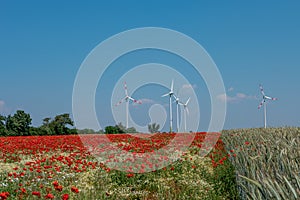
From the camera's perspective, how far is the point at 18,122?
3456 cm

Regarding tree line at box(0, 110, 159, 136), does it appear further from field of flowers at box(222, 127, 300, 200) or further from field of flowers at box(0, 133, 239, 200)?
field of flowers at box(222, 127, 300, 200)

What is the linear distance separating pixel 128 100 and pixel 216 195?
2176cm

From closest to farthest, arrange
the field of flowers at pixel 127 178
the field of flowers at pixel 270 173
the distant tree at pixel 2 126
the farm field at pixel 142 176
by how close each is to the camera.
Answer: the field of flowers at pixel 270 173 < the farm field at pixel 142 176 < the field of flowers at pixel 127 178 < the distant tree at pixel 2 126

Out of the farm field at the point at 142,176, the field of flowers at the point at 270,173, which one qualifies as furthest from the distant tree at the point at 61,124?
the field of flowers at the point at 270,173

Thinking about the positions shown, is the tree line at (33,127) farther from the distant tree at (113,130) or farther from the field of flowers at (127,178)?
the field of flowers at (127,178)

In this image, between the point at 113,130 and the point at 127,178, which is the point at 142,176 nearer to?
the point at 127,178

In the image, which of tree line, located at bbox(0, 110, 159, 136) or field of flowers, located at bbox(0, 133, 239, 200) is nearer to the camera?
field of flowers, located at bbox(0, 133, 239, 200)

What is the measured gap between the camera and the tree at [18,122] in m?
34.4

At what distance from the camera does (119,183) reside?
37.4 ft

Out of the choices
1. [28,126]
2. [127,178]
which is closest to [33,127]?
[28,126]

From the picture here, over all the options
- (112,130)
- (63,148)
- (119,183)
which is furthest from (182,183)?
(112,130)

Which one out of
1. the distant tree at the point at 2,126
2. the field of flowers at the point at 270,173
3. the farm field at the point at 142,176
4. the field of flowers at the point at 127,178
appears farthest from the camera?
the distant tree at the point at 2,126

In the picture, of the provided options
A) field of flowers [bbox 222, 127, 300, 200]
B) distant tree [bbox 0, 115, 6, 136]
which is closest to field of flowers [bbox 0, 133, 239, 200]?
field of flowers [bbox 222, 127, 300, 200]

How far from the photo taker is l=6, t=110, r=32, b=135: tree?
3444cm
